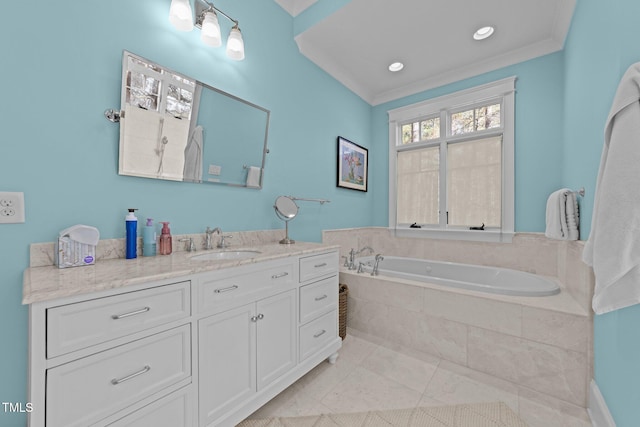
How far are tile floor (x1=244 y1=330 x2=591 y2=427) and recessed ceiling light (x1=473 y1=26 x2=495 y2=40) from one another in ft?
9.30

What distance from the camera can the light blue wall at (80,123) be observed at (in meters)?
1.00

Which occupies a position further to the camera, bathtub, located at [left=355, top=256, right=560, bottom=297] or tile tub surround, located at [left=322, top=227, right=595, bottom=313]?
bathtub, located at [left=355, top=256, right=560, bottom=297]

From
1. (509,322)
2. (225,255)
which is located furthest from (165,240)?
(509,322)

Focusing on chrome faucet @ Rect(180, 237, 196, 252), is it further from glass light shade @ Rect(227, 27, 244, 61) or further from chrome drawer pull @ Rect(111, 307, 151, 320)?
glass light shade @ Rect(227, 27, 244, 61)

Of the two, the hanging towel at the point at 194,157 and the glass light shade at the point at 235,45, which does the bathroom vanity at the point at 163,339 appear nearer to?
the hanging towel at the point at 194,157

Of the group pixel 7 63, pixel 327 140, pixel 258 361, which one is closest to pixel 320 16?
pixel 327 140

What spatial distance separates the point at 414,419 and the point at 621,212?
4.37 feet

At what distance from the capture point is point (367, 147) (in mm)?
3477

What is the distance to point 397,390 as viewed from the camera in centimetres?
158

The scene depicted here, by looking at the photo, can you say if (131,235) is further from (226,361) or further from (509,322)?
(509,322)

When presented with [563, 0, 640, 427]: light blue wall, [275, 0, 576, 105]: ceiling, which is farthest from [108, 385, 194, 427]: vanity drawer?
[275, 0, 576, 105]: ceiling

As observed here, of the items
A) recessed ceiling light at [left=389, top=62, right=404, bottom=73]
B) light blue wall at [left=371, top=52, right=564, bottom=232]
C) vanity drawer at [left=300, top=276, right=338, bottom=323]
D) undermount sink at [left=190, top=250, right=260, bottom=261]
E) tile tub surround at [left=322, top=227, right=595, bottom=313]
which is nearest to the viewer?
undermount sink at [left=190, top=250, right=260, bottom=261]

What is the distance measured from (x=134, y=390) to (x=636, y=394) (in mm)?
1757

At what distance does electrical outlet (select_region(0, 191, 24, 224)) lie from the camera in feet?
3.20
